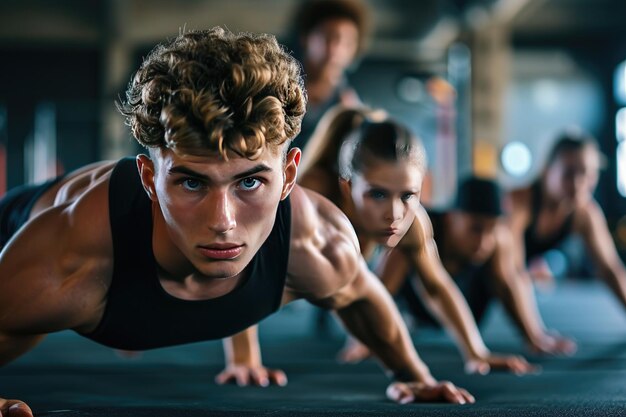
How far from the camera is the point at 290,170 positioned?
0.81 meters

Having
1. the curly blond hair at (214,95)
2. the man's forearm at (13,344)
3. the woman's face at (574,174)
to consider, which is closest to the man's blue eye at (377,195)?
the curly blond hair at (214,95)

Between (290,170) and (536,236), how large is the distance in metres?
1.86

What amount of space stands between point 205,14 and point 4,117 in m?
1.98

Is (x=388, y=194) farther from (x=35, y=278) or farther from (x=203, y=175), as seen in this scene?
(x=35, y=278)

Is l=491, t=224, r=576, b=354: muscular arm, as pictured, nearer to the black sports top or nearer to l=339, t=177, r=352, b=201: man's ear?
the black sports top

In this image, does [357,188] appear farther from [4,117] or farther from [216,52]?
[4,117]

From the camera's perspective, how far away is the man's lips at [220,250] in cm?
75

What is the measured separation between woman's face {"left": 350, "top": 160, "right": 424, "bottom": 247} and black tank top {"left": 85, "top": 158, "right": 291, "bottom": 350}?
127mm

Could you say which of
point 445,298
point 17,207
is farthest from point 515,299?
point 17,207

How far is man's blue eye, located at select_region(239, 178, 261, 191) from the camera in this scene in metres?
0.74

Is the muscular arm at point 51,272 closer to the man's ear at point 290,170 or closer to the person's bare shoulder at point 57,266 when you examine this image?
the person's bare shoulder at point 57,266

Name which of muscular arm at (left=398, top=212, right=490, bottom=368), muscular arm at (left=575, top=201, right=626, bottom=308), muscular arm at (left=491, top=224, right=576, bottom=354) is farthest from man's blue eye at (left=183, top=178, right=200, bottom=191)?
muscular arm at (left=575, top=201, right=626, bottom=308)

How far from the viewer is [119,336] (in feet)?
3.21

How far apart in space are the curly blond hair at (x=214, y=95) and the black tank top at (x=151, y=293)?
0.52ft
